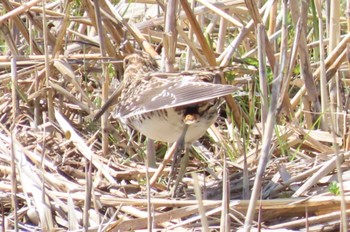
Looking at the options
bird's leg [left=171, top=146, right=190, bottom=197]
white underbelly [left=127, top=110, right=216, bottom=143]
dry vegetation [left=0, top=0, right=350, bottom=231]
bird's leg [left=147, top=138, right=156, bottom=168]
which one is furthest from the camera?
bird's leg [left=147, top=138, right=156, bottom=168]

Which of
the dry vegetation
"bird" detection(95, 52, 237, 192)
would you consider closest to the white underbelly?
"bird" detection(95, 52, 237, 192)

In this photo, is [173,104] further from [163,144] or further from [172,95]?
[163,144]

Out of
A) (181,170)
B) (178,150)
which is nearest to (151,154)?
(181,170)

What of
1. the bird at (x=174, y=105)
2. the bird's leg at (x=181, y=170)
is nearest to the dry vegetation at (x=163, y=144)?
the bird's leg at (x=181, y=170)

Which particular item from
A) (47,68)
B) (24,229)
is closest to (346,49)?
(47,68)

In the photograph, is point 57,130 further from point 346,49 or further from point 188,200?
point 346,49

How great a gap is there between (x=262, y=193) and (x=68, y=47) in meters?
1.75

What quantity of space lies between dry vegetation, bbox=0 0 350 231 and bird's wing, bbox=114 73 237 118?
9.4 inches

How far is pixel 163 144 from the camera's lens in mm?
5398

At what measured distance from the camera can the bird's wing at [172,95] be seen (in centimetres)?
412

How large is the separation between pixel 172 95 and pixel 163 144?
3.73 ft

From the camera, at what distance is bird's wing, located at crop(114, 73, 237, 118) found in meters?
4.12

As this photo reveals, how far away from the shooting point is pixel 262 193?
179 inches

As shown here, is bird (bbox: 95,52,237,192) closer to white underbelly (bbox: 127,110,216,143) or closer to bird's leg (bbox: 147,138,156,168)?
white underbelly (bbox: 127,110,216,143)
